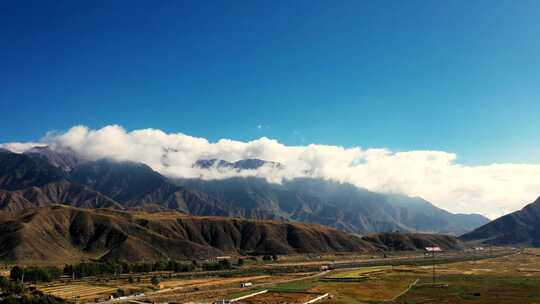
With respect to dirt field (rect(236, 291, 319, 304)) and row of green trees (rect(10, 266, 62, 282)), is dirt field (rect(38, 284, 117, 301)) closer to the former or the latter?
row of green trees (rect(10, 266, 62, 282))

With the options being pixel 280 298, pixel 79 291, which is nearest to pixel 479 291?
pixel 280 298

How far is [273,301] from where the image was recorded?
4456 inches

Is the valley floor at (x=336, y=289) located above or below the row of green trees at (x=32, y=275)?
below

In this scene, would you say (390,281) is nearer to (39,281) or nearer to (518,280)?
(518,280)

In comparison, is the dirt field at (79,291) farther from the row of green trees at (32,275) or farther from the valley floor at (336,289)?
the row of green trees at (32,275)

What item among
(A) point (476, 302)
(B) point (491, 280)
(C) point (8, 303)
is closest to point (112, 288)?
(C) point (8, 303)

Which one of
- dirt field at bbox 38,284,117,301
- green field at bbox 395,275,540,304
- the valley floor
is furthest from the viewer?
dirt field at bbox 38,284,117,301

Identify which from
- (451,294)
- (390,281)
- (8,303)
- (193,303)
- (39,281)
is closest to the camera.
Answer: (8,303)

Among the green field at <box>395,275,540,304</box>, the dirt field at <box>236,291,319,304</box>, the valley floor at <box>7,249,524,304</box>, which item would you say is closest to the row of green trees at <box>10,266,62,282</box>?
the valley floor at <box>7,249,524,304</box>

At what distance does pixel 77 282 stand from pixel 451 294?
119 meters

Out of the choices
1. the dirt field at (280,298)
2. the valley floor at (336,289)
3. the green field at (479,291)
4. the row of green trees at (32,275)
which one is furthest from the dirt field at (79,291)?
the green field at (479,291)

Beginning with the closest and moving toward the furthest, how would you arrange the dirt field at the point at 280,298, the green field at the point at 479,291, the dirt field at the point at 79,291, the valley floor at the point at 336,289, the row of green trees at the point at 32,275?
the green field at the point at 479,291 < the dirt field at the point at 280,298 < the valley floor at the point at 336,289 < the dirt field at the point at 79,291 < the row of green trees at the point at 32,275

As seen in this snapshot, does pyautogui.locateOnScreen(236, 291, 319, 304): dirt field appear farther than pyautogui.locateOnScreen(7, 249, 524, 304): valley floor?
No

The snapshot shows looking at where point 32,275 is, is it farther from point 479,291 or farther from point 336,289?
point 479,291
